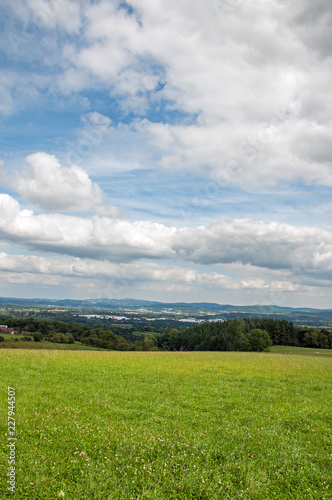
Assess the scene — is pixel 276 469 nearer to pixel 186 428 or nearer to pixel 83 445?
pixel 186 428

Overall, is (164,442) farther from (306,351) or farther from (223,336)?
(223,336)

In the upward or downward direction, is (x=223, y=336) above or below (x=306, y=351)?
below

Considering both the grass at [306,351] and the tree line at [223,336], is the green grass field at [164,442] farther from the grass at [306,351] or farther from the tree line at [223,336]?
the tree line at [223,336]

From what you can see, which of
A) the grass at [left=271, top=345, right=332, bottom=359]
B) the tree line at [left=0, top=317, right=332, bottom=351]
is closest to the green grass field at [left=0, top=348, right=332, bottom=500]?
the grass at [left=271, top=345, right=332, bottom=359]

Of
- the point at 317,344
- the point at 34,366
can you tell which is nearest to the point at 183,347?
the point at 317,344

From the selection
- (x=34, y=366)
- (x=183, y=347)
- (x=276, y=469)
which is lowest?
(x=183, y=347)

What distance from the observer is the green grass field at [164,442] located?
23.3 ft

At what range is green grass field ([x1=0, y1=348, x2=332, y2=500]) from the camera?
7109 mm

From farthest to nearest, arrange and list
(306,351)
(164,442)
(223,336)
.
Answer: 1. (223,336)
2. (306,351)
3. (164,442)

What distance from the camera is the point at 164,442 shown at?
909cm

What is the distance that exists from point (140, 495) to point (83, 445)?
273 cm

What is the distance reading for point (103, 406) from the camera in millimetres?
12320

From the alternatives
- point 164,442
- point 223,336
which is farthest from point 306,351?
point 164,442

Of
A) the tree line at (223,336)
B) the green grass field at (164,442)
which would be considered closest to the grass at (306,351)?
the tree line at (223,336)
